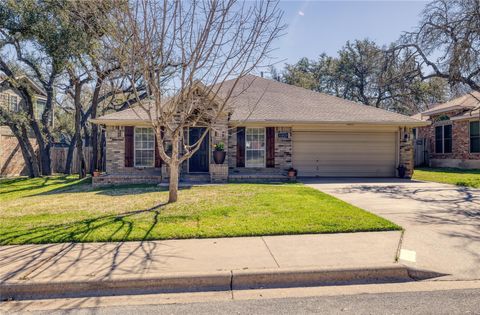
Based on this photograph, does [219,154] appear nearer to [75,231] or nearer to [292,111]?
[292,111]

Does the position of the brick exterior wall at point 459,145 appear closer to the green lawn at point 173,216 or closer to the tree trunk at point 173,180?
the green lawn at point 173,216

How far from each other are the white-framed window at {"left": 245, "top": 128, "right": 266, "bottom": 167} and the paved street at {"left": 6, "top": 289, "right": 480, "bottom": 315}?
34.7ft

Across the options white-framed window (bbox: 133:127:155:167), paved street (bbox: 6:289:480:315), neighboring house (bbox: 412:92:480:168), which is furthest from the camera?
neighboring house (bbox: 412:92:480:168)

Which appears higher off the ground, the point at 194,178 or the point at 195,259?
the point at 194,178

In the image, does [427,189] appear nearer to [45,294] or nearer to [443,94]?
[45,294]

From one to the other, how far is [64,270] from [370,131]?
45.3 feet

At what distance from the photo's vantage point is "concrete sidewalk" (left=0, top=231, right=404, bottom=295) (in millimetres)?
3854

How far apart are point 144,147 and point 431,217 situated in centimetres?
1071

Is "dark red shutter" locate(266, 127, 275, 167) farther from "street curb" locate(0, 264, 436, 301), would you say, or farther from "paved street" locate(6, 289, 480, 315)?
"paved street" locate(6, 289, 480, 315)

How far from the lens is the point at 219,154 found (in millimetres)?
12477

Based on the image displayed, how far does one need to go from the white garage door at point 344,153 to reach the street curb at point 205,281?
10.6 metres

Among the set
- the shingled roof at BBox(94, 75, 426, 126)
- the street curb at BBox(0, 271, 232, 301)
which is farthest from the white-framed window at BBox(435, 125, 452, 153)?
the street curb at BBox(0, 271, 232, 301)

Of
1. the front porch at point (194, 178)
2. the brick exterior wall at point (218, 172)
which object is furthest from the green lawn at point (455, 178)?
the brick exterior wall at point (218, 172)

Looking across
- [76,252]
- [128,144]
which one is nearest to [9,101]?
[128,144]
